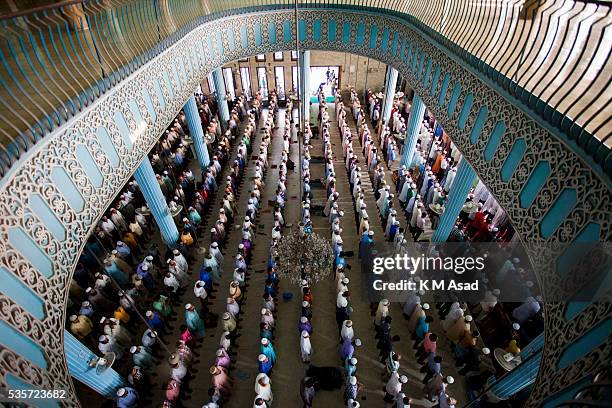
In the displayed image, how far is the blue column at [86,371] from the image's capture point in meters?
4.36

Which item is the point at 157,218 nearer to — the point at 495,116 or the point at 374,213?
the point at 374,213

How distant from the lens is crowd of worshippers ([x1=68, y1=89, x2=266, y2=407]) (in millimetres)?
5598

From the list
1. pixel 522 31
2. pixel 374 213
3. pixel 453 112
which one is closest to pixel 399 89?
pixel 374 213

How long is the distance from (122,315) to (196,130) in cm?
543

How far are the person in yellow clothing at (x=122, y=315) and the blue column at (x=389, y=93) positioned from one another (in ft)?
31.1

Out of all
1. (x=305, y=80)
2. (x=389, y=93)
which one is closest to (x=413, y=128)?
(x=389, y=93)

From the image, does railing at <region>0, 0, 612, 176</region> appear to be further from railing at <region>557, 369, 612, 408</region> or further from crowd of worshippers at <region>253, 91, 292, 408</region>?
crowd of worshippers at <region>253, 91, 292, 408</region>

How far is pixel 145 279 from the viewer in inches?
267

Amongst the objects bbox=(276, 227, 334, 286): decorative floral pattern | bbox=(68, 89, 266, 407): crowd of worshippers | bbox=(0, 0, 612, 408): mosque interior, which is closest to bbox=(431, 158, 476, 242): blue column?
bbox=(0, 0, 612, 408): mosque interior

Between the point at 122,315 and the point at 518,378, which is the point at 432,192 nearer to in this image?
the point at 518,378

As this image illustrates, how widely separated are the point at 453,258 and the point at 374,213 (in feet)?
7.74

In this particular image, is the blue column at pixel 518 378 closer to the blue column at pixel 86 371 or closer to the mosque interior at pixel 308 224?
the mosque interior at pixel 308 224

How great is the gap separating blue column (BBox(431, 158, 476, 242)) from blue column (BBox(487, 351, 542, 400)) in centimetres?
296

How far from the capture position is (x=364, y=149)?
1102cm
